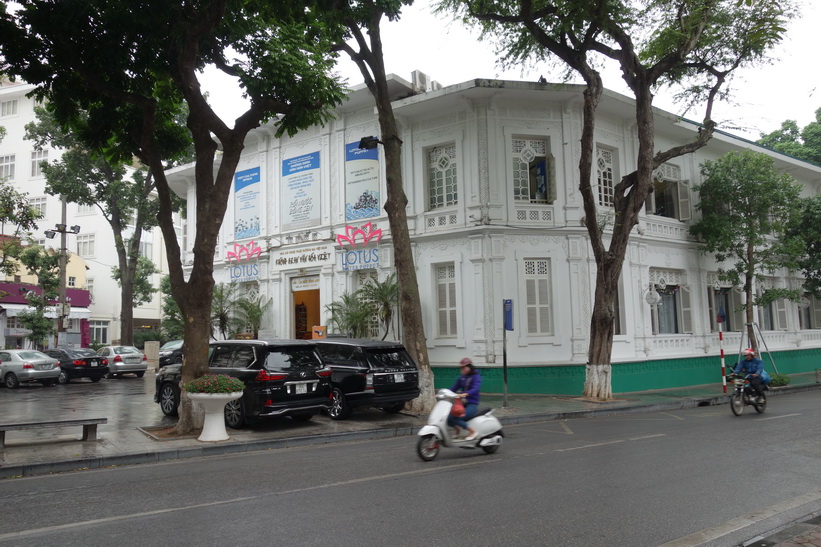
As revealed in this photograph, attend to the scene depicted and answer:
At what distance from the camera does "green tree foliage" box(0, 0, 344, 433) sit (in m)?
10.9

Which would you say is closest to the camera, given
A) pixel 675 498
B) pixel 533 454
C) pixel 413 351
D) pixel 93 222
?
pixel 675 498

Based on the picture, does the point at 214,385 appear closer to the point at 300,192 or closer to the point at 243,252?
the point at 300,192

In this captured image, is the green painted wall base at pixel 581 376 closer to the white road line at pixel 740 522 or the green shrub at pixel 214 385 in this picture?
the green shrub at pixel 214 385

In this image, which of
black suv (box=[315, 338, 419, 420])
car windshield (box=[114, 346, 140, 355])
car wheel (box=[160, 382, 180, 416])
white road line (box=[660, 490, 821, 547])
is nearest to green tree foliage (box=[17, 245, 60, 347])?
car windshield (box=[114, 346, 140, 355])

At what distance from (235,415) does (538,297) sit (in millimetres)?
10286

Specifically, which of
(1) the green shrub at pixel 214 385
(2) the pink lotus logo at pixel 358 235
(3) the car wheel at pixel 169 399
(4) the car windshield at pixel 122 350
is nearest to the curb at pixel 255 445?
(1) the green shrub at pixel 214 385

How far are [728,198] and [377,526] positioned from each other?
21843 millimetres

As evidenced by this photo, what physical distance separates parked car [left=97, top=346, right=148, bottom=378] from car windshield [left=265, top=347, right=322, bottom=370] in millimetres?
20499

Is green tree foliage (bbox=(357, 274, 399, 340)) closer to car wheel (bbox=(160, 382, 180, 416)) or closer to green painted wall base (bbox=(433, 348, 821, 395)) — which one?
green painted wall base (bbox=(433, 348, 821, 395))

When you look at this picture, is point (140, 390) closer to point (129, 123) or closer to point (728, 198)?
point (129, 123)

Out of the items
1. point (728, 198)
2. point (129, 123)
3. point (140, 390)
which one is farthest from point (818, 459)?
point (140, 390)

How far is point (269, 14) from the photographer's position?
12.5 metres

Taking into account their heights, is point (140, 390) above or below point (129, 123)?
below

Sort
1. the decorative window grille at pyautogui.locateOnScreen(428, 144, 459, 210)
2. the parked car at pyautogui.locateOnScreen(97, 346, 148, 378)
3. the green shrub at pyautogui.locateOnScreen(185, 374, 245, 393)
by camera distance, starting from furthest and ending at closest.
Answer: the parked car at pyautogui.locateOnScreen(97, 346, 148, 378), the decorative window grille at pyautogui.locateOnScreen(428, 144, 459, 210), the green shrub at pyautogui.locateOnScreen(185, 374, 245, 393)
